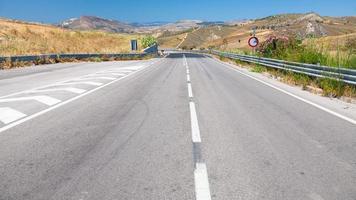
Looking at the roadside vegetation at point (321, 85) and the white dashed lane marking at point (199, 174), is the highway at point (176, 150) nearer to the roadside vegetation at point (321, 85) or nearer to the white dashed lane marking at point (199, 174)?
the white dashed lane marking at point (199, 174)

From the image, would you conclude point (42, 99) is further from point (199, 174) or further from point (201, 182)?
point (201, 182)

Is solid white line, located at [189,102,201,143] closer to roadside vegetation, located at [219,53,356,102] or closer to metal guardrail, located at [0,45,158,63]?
roadside vegetation, located at [219,53,356,102]

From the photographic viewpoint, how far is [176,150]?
6.09m

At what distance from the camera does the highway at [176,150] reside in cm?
450

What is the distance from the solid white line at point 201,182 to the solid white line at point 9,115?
4.76 metres

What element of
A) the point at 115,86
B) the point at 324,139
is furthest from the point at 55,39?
the point at 324,139

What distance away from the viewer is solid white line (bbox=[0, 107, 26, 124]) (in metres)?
8.40

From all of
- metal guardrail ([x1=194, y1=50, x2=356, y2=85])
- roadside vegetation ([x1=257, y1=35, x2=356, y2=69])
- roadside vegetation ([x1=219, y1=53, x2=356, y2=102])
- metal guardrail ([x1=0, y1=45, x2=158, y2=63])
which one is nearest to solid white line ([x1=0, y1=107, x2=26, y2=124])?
roadside vegetation ([x1=219, y1=53, x2=356, y2=102])

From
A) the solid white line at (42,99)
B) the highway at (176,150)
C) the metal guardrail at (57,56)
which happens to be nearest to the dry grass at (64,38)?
the metal guardrail at (57,56)

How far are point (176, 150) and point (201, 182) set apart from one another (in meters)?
1.41

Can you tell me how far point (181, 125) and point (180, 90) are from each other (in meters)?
6.18

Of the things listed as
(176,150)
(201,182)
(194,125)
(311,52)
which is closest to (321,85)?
(311,52)

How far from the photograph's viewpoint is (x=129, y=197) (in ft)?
13.9

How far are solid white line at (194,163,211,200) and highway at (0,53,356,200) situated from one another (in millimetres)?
11
